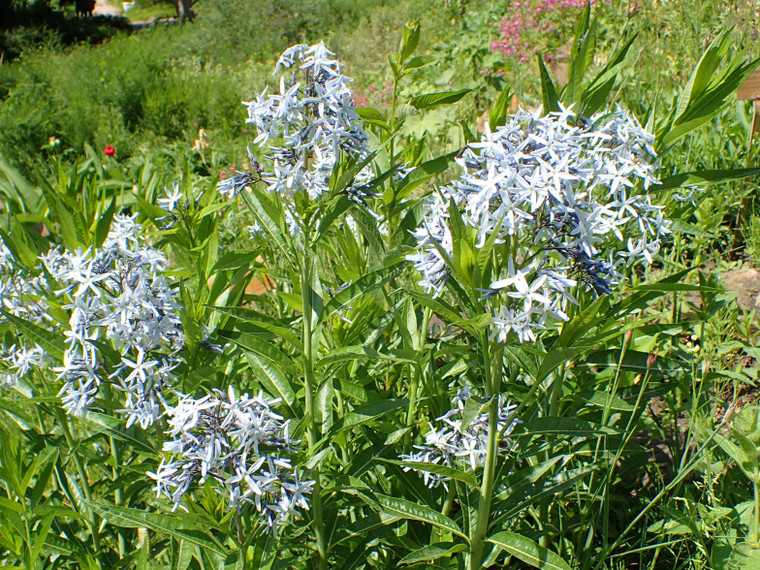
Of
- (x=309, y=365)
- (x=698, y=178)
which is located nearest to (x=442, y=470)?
(x=309, y=365)

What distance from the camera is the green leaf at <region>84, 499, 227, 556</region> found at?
63.4 inches

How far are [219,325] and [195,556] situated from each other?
679mm

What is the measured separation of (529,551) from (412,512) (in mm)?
294

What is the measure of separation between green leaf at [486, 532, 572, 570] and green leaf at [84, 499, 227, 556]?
683mm

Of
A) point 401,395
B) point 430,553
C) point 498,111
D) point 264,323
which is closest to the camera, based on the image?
point 264,323

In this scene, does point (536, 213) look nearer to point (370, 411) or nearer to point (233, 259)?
point (370, 411)

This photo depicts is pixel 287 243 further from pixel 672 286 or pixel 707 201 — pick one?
pixel 707 201

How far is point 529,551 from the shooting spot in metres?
1.62

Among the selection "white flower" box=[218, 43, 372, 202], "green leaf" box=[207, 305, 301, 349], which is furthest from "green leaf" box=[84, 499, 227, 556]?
"white flower" box=[218, 43, 372, 202]

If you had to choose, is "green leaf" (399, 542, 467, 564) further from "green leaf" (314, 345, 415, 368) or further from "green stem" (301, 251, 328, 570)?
"green leaf" (314, 345, 415, 368)

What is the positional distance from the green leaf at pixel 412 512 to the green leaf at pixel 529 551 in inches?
3.6

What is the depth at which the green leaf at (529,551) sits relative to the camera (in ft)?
5.19

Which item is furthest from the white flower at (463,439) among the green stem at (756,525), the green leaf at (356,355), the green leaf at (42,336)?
the green leaf at (42,336)

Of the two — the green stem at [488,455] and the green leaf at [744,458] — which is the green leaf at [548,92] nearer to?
the green stem at [488,455]
